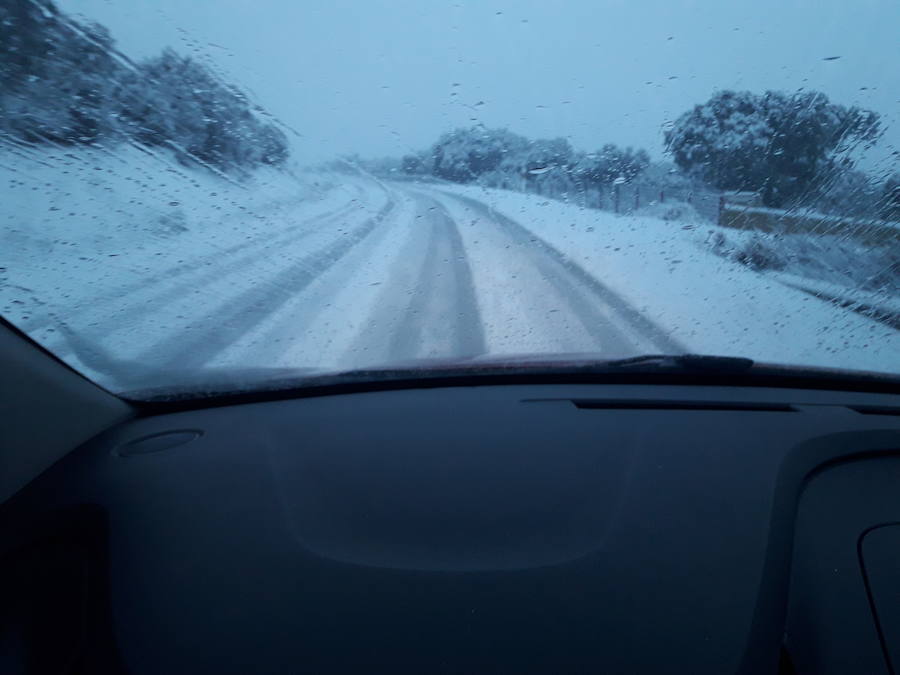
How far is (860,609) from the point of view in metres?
2.54

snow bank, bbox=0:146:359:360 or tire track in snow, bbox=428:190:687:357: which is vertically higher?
snow bank, bbox=0:146:359:360

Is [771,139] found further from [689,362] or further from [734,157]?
[689,362]

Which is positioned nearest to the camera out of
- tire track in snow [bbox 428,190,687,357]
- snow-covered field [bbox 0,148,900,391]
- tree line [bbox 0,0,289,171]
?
tree line [bbox 0,0,289,171]

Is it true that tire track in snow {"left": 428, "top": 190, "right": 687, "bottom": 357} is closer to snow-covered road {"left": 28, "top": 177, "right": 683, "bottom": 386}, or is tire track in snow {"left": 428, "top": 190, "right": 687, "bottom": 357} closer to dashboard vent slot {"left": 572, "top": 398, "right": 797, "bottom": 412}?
snow-covered road {"left": 28, "top": 177, "right": 683, "bottom": 386}

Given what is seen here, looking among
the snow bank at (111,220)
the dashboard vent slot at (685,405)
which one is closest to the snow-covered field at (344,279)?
the snow bank at (111,220)

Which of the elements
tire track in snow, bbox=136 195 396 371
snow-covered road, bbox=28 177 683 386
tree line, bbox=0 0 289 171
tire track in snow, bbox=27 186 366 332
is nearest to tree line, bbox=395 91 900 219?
snow-covered road, bbox=28 177 683 386

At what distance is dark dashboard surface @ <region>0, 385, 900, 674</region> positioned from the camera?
7.65 ft

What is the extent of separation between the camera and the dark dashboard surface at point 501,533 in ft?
7.65

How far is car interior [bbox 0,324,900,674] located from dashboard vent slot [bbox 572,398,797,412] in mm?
15

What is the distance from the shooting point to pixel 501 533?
9.19 feet

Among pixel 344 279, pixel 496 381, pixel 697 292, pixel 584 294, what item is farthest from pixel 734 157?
pixel 344 279

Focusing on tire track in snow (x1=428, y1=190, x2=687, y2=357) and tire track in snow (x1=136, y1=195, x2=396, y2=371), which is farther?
tire track in snow (x1=428, y1=190, x2=687, y2=357)

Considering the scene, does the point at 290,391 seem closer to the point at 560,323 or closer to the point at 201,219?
the point at 201,219

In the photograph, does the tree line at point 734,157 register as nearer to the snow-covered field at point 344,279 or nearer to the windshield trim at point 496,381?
the snow-covered field at point 344,279
